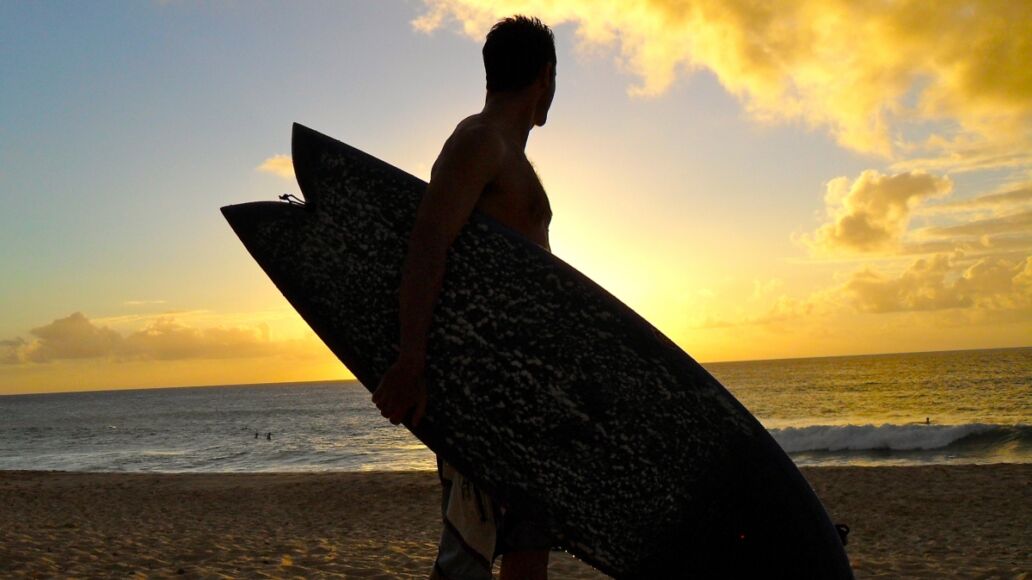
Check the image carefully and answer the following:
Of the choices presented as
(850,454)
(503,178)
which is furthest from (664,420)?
(850,454)

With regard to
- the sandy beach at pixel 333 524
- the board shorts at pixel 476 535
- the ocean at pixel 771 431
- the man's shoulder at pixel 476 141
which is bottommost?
the ocean at pixel 771 431

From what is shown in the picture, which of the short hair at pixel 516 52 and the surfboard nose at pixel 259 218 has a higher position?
the short hair at pixel 516 52

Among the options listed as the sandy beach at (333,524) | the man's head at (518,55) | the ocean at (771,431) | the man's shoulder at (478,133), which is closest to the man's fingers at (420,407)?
the man's shoulder at (478,133)

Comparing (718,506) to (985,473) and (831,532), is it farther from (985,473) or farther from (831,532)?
(985,473)

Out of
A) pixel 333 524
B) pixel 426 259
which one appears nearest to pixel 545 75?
pixel 426 259

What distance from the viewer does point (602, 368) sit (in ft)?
6.33

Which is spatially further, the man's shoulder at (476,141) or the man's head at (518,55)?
the man's head at (518,55)

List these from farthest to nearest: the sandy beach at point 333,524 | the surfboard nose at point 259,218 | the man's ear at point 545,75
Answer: the sandy beach at point 333,524
the surfboard nose at point 259,218
the man's ear at point 545,75

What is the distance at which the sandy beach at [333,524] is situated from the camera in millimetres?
6820

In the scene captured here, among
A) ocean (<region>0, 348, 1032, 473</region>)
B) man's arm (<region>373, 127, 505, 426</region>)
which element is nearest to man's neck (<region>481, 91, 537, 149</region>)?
man's arm (<region>373, 127, 505, 426</region>)

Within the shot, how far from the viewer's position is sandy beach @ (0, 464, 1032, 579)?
682 cm

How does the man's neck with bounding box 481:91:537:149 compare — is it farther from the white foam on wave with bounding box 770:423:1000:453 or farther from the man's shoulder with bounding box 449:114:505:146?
the white foam on wave with bounding box 770:423:1000:453

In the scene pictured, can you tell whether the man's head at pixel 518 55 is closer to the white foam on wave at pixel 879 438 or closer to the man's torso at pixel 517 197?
the man's torso at pixel 517 197

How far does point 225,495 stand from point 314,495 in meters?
2.23
